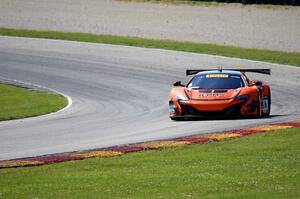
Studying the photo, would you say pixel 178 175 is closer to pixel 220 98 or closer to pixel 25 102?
pixel 220 98

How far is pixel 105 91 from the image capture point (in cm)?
2803

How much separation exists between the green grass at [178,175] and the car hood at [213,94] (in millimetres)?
4461

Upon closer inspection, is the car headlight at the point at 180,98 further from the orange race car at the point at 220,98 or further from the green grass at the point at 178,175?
the green grass at the point at 178,175

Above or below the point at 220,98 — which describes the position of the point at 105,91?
below

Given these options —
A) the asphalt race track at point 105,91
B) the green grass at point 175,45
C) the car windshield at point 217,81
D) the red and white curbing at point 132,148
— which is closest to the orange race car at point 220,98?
the car windshield at point 217,81

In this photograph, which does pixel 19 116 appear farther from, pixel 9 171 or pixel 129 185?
pixel 129 185

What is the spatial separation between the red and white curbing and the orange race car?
6.10 ft

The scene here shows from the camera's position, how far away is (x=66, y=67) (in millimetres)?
33312

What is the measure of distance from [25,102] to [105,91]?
10.4 feet

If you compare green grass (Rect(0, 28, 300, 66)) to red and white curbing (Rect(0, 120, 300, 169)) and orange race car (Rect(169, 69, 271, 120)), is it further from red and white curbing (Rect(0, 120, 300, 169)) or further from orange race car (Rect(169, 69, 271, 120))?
red and white curbing (Rect(0, 120, 300, 169))

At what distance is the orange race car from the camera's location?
20.7 m

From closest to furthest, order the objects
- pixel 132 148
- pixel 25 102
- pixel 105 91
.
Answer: pixel 132 148
pixel 25 102
pixel 105 91

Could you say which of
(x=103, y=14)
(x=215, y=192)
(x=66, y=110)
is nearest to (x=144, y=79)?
(x=66, y=110)

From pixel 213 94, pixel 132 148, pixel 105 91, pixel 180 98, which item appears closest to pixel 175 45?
pixel 105 91
